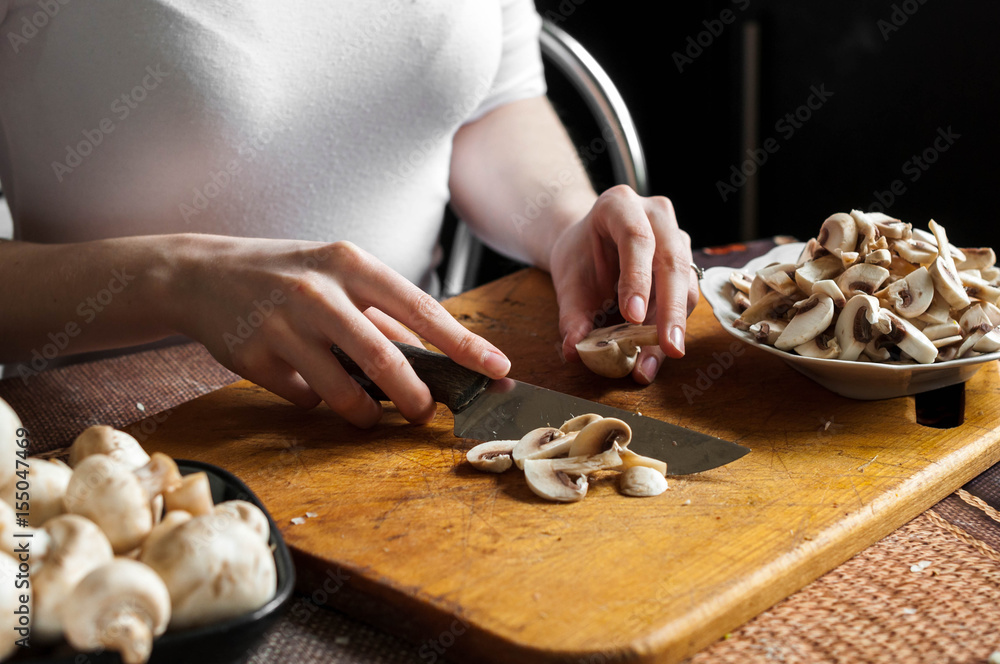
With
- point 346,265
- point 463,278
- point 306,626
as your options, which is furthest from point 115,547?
point 463,278

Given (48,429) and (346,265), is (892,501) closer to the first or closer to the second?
(346,265)

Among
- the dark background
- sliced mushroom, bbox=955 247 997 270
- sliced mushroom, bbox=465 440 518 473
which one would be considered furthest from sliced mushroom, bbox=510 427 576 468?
the dark background

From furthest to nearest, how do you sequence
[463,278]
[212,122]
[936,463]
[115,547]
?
[463,278] < [212,122] < [936,463] < [115,547]

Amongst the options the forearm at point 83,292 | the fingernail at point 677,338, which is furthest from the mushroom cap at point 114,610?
the fingernail at point 677,338

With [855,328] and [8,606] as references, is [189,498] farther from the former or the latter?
[855,328]

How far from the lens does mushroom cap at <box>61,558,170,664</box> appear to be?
0.42m

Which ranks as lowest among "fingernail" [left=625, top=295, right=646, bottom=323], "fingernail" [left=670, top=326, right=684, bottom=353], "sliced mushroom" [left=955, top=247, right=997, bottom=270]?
"fingernail" [left=670, top=326, right=684, bottom=353]

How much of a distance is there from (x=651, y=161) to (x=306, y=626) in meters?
2.71

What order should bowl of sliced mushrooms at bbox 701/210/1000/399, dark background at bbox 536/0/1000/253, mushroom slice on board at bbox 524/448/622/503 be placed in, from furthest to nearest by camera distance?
dark background at bbox 536/0/1000/253, bowl of sliced mushrooms at bbox 701/210/1000/399, mushroom slice on board at bbox 524/448/622/503

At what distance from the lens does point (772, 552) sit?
0.63 meters

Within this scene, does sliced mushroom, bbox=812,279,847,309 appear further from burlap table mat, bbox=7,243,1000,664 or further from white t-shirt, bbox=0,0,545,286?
white t-shirt, bbox=0,0,545,286

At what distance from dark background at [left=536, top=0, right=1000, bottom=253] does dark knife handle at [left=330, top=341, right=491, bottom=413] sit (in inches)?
71.2

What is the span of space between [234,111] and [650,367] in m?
0.63

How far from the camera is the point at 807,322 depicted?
0.84 metres
